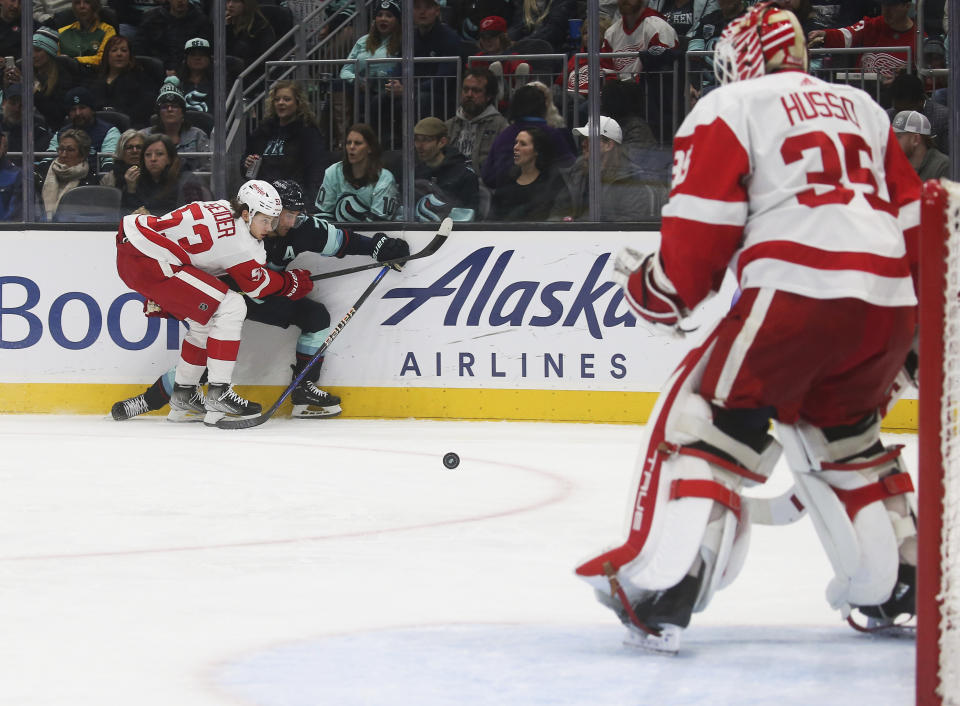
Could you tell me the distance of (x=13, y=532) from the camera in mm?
4121

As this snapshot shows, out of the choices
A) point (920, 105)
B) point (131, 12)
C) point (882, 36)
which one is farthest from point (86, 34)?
point (920, 105)

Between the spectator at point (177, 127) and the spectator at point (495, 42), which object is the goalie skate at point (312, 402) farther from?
the spectator at point (495, 42)

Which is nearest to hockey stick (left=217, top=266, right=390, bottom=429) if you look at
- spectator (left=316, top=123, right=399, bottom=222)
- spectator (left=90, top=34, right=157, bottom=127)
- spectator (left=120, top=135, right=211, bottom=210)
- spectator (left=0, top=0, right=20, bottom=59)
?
spectator (left=316, top=123, right=399, bottom=222)

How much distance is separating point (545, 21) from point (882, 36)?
63.2 inches

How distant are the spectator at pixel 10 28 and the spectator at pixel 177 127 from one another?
2.72 ft

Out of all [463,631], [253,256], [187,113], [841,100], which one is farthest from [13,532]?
[187,113]

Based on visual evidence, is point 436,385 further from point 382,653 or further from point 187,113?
point 382,653

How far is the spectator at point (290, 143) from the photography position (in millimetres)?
7430

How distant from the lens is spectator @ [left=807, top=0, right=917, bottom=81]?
6918 mm

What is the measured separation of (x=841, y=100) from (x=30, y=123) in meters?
5.66

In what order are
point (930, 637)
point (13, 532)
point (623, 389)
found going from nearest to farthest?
point (930, 637) → point (13, 532) → point (623, 389)

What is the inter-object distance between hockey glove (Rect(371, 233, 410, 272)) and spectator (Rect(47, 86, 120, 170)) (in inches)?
59.9

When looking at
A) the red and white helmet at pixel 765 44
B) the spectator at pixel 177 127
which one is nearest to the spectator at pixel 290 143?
the spectator at pixel 177 127

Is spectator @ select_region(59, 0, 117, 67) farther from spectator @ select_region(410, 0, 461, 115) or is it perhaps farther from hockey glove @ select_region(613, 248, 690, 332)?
hockey glove @ select_region(613, 248, 690, 332)
